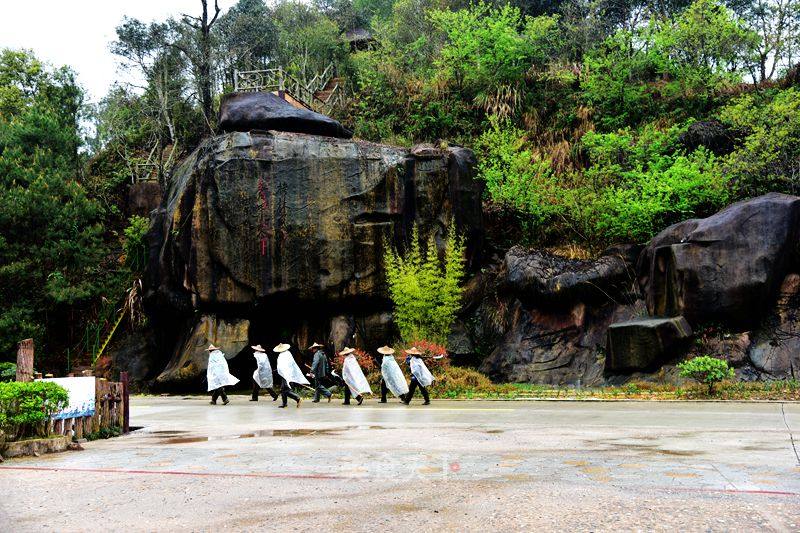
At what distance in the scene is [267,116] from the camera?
24.8 meters

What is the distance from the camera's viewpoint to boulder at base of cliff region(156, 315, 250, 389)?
72.2 feet

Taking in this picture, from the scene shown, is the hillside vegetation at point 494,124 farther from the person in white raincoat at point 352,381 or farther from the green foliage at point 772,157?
the person in white raincoat at point 352,381

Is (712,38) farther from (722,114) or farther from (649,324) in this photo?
(649,324)

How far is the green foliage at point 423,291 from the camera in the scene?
2273 centimetres

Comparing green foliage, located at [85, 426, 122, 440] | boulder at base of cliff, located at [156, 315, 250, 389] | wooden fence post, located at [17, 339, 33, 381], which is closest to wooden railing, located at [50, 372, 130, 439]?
green foliage, located at [85, 426, 122, 440]

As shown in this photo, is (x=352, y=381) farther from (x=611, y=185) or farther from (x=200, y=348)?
(x=611, y=185)

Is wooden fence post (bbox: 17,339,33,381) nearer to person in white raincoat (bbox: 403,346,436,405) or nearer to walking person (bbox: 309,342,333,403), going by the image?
walking person (bbox: 309,342,333,403)

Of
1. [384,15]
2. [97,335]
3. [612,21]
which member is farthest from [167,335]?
[384,15]

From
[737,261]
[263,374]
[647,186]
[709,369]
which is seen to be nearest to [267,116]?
[263,374]

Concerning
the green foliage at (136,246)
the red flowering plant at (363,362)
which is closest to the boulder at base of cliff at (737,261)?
the red flowering plant at (363,362)

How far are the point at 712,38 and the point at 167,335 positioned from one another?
82.8ft

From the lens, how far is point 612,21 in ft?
128

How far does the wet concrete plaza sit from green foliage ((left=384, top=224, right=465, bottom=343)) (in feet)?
35.2

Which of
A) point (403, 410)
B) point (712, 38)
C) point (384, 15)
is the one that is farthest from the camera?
point (384, 15)
